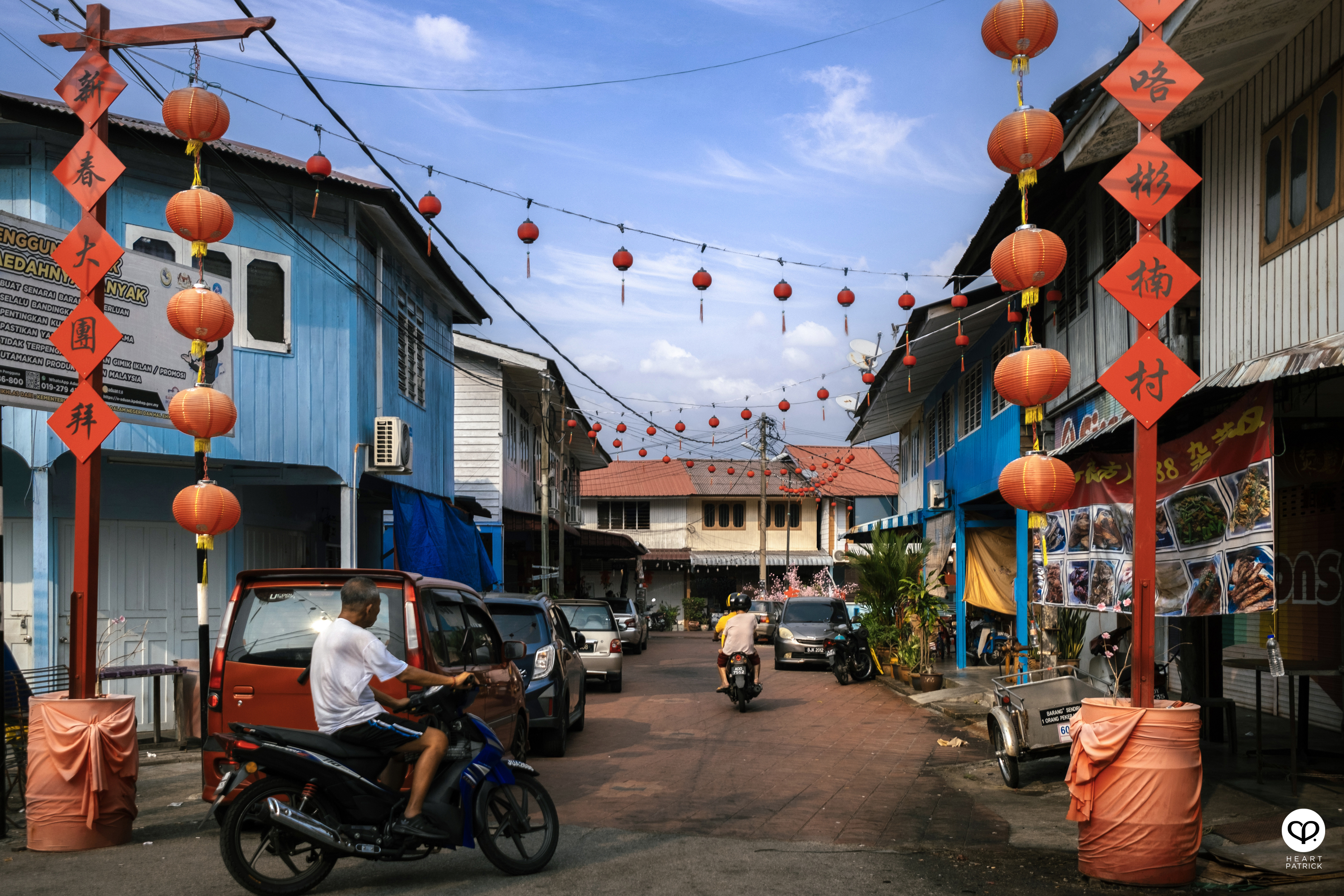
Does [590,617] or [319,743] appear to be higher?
[319,743]

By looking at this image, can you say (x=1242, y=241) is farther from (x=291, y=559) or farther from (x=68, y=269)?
(x=291, y=559)

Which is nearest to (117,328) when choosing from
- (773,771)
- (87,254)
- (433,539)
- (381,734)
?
(87,254)

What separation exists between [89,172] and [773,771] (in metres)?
7.84

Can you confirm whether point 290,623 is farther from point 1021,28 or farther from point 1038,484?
point 1021,28

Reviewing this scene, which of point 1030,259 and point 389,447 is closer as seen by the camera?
point 1030,259

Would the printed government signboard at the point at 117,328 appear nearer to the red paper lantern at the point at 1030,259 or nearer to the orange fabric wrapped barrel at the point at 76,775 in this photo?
the orange fabric wrapped barrel at the point at 76,775

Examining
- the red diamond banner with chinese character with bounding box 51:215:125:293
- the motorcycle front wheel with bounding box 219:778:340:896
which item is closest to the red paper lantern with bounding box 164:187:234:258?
the red diamond banner with chinese character with bounding box 51:215:125:293

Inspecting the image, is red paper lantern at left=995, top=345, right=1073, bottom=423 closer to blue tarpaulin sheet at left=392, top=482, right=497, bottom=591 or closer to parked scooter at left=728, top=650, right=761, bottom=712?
parked scooter at left=728, top=650, right=761, bottom=712

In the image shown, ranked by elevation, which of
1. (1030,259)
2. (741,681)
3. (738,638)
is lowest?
(741,681)

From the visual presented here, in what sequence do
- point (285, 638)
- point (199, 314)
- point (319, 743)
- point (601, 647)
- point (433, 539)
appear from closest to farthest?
point (319, 743)
point (285, 638)
point (199, 314)
point (433, 539)
point (601, 647)

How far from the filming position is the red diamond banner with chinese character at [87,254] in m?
7.77

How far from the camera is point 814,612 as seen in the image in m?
25.7

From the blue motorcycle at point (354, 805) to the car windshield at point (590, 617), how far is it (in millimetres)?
12860

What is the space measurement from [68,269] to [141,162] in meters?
6.26
